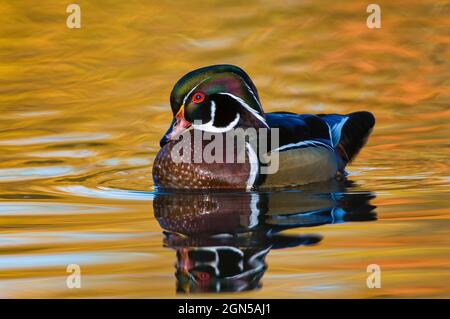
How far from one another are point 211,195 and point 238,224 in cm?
131

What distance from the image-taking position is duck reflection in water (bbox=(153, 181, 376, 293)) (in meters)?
6.51

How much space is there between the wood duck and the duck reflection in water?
0.57 ft

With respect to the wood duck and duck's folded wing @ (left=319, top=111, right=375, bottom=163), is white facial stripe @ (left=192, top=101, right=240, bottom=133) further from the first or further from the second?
duck's folded wing @ (left=319, top=111, right=375, bottom=163)

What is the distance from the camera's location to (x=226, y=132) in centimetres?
962

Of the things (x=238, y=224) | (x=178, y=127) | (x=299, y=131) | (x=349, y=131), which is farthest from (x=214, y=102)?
(x=238, y=224)

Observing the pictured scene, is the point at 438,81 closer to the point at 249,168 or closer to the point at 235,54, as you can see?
the point at 235,54

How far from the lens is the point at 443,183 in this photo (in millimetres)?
9391

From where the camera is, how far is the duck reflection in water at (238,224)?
651cm

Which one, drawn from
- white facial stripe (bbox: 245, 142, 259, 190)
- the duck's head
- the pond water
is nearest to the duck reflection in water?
the pond water

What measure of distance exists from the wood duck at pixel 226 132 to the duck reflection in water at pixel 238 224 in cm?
17

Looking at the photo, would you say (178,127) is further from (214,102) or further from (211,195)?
(211,195)

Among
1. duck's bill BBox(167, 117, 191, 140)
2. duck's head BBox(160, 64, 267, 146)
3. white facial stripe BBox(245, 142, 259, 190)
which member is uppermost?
duck's head BBox(160, 64, 267, 146)
